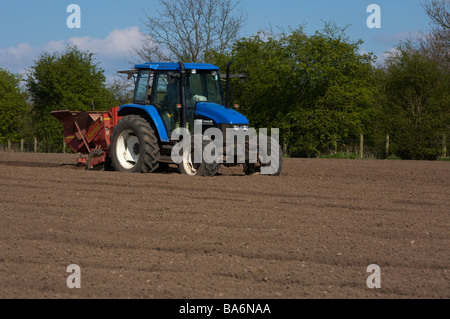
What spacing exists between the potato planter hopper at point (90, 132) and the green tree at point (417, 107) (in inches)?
460

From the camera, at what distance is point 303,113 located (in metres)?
23.5

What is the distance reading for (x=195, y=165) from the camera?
1253 cm

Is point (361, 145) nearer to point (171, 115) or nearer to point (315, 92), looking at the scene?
point (315, 92)

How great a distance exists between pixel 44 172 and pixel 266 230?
817 centimetres

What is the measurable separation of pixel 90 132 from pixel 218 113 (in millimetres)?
3874

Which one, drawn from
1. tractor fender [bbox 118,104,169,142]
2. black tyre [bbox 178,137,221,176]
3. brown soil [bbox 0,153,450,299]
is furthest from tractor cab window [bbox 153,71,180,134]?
brown soil [bbox 0,153,450,299]

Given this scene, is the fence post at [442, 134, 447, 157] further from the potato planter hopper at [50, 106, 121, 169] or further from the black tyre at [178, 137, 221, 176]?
the potato planter hopper at [50, 106, 121, 169]

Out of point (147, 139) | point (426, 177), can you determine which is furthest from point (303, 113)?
point (147, 139)

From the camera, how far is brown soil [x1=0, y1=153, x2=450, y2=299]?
4836 mm

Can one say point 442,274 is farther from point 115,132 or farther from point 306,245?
point 115,132

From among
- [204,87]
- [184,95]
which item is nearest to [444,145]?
[204,87]

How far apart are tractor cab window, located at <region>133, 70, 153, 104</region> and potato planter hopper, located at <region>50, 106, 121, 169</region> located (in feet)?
3.36

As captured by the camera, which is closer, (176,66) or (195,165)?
(195,165)
